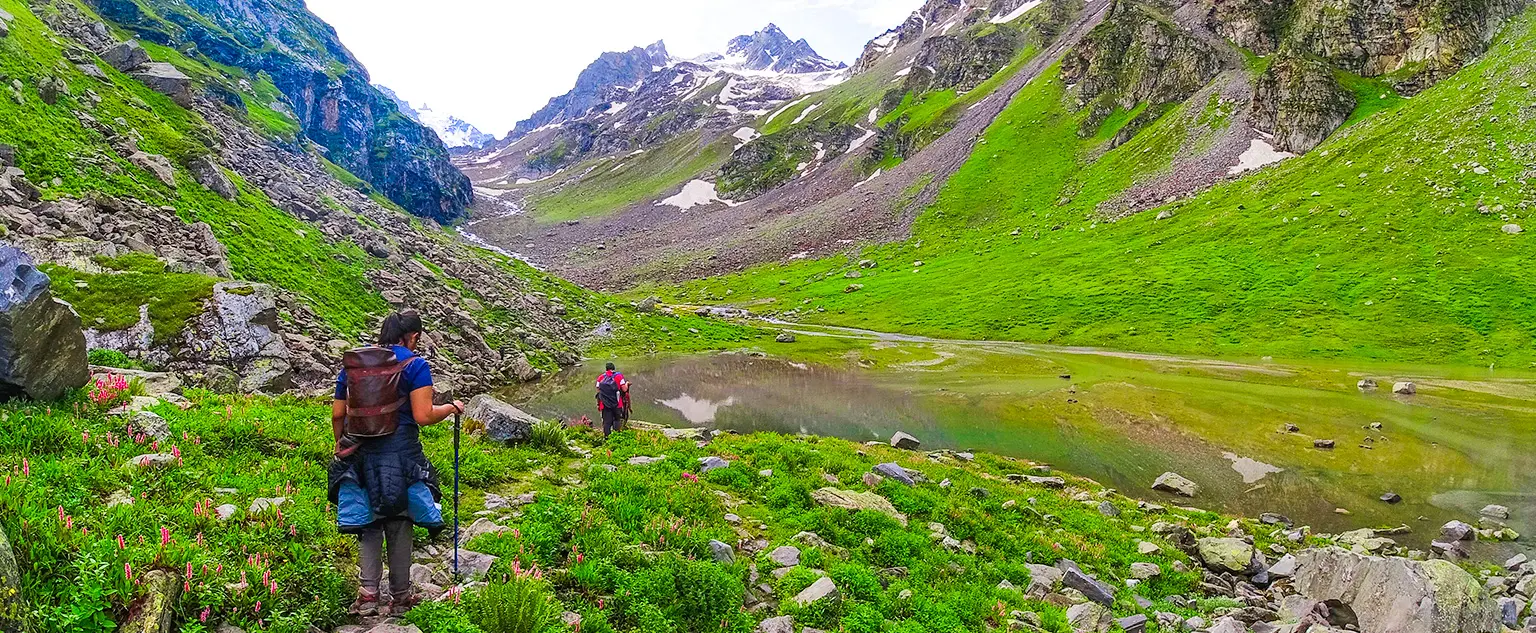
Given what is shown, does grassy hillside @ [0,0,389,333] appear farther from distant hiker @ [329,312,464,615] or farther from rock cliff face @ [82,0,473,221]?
rock cliff face @ [82,0,473,221]

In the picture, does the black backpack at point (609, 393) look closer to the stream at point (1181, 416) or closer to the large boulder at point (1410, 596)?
the stream at point (1181, 416)

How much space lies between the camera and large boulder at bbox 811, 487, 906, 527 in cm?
1418

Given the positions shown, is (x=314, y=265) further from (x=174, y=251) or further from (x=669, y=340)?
(x=669, y=340)

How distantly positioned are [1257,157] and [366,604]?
107652 mm

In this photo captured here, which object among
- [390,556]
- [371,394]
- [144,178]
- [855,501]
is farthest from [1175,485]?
[144,178]

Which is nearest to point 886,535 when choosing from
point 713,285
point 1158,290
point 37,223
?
point 37,223

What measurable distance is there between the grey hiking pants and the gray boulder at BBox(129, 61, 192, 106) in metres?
62.5

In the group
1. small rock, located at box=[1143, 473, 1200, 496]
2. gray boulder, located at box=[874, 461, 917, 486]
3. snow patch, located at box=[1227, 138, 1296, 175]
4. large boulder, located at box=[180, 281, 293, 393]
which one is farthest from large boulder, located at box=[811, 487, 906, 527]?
snow patch, located at box=[1227, 138, 1296, 175]

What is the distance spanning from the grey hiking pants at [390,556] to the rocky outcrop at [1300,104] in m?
108

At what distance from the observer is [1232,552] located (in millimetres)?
15672

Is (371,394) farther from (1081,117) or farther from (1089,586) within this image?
(1081,117)

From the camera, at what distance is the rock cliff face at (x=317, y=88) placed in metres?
105

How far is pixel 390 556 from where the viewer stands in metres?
7.29

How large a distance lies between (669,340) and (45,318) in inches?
1974
